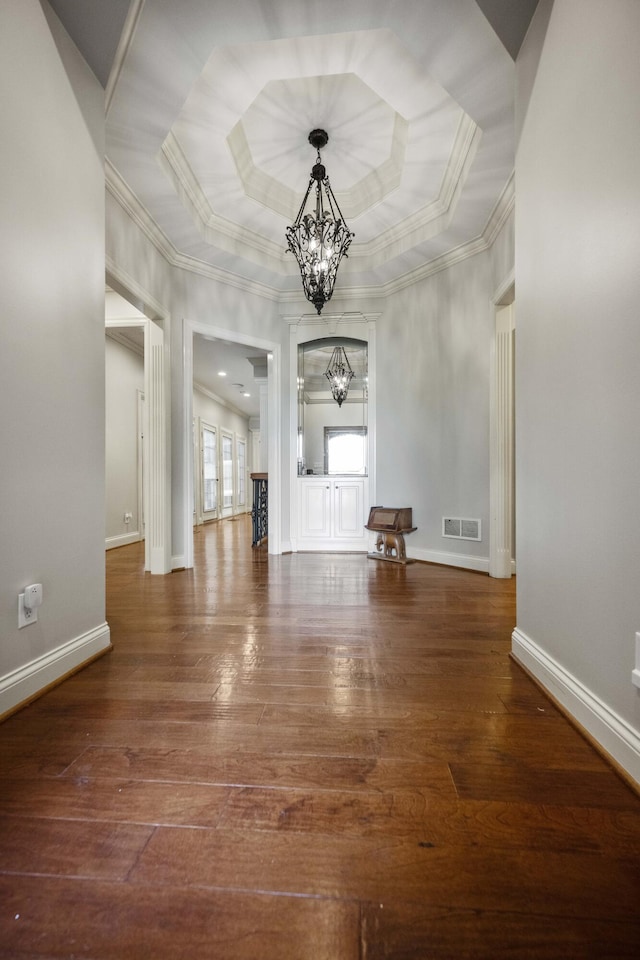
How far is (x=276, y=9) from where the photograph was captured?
201 cm

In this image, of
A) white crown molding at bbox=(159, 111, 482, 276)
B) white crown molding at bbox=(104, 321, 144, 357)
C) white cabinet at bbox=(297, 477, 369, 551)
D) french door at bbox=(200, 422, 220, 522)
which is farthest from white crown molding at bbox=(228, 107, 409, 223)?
french door at bbox=(200, 422, 220, 522)

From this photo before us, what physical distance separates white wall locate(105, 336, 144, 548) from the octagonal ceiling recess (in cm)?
251

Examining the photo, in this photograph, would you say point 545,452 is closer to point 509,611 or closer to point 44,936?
point 509,611

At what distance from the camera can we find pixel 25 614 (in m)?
1.56

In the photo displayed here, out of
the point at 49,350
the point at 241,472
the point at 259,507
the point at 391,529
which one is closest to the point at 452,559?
the point at 391,529

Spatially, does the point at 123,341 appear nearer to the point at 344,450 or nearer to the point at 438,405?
the point at 344,450

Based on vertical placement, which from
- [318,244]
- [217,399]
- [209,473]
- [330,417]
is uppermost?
[217,399]

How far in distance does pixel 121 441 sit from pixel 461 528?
4390 millimetres

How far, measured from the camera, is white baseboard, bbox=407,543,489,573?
3858mm

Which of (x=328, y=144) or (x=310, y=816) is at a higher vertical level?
(x=328, y=144)

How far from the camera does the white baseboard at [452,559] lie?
3.86 metres

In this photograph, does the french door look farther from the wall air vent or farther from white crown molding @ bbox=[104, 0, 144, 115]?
white crown molding @ bbox=[104, 0, 144, 115]

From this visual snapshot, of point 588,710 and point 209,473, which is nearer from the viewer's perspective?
point 588,710

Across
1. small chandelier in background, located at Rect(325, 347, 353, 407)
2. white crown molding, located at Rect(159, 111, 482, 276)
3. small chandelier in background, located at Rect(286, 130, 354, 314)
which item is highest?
white crown molding, located at Rect(159, 111, 482, 276)
